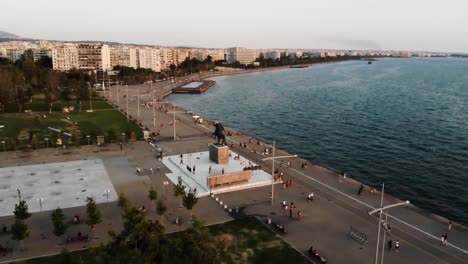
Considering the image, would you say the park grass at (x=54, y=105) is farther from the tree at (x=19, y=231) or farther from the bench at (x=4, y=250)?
the tree at (x=19, y=231)

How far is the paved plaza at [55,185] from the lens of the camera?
41.6 meters

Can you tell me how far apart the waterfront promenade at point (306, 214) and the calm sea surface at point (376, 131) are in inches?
385

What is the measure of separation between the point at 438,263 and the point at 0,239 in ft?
115

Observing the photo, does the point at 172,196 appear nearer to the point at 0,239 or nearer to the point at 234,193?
the point at 234,193

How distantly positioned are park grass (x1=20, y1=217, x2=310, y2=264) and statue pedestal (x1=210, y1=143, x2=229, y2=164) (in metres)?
16.8

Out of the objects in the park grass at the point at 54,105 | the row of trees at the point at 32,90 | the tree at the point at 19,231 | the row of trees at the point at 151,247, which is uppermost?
the row of trees at the point at 32,90

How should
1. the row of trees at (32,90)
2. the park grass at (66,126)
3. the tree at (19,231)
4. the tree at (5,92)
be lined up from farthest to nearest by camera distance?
the row of trees at (32,90), the tree at (5,92), the park grass at (66,126), the tree at (19,231)

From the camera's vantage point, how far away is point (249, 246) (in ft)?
107

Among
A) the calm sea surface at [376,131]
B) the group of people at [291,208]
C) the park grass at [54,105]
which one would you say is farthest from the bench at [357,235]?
the park grass at [54,105]

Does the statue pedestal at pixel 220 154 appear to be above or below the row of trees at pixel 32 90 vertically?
below

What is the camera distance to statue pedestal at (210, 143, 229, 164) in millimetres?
53375

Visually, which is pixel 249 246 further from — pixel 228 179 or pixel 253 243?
pixel 228 179

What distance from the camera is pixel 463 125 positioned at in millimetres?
89438

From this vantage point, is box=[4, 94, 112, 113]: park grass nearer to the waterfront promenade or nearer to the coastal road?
the waterfront promenade
